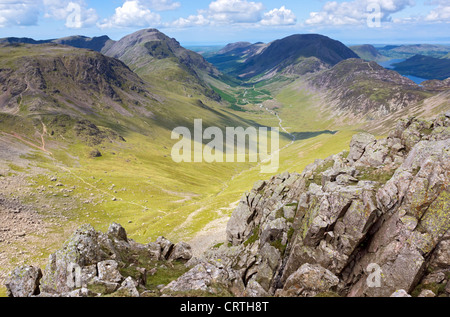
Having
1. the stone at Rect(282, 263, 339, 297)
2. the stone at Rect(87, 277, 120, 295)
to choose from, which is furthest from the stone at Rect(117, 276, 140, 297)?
the stone at Rect(282, 263, 339, 297)

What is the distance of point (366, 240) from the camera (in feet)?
103

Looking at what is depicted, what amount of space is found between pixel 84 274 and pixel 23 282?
7.51 m

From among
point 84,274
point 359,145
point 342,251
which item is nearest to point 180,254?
point 84,274

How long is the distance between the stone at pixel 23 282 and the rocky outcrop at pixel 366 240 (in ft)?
65.6

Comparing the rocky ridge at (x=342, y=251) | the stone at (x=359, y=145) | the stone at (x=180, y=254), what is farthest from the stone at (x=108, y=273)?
the stone at (x=359, y=145)

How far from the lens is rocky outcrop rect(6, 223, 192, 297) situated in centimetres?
2845

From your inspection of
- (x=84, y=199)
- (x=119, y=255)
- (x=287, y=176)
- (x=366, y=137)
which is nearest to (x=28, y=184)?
(x=84, y=199)

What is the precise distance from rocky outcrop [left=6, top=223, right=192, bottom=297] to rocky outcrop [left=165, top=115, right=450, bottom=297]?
969 cm

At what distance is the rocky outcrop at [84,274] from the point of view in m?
28.5

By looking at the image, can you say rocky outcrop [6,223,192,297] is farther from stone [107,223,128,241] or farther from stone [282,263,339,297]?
stone [282,263,339,297]

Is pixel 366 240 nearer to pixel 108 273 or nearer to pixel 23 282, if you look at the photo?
pixel 108 273

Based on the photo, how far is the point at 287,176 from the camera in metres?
61.5

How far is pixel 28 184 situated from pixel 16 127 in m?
108
